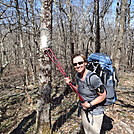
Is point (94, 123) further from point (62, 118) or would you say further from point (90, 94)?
point (62, 118)

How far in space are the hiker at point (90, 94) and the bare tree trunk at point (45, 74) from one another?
933mm

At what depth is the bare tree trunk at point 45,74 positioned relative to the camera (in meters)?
3.00

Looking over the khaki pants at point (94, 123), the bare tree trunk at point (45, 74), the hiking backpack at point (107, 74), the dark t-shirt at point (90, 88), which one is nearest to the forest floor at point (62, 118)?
the bare tree trunk at point (45, 74)

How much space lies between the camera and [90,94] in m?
2.36

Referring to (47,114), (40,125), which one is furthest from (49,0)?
(40,125)

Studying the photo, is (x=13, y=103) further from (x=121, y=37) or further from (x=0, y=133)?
(x=121, y=37)

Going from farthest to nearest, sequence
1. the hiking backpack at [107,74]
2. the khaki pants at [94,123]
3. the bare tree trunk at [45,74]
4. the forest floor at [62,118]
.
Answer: the forest floor at [62,118]
the bare tree trunk at [45,74]
the khaki pants at [94,123]
the hiking backpack at [107,74]

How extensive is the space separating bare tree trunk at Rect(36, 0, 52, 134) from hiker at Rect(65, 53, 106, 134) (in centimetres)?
Answer: 93

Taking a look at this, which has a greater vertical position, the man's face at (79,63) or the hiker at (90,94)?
the man's face at (79,63)

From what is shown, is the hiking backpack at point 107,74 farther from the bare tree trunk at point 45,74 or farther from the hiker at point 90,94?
the bare tree trunk at point 45,74

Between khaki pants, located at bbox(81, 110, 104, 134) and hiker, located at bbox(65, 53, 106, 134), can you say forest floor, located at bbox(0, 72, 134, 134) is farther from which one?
hiker, located at bbox(65, 53, 106, 134)

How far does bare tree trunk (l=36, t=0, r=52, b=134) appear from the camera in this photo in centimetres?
300

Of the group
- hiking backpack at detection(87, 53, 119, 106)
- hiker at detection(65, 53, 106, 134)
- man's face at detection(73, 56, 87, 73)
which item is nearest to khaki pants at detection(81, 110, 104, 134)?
hiker at detection(65, 53, 106, 134)

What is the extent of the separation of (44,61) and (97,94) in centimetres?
153
